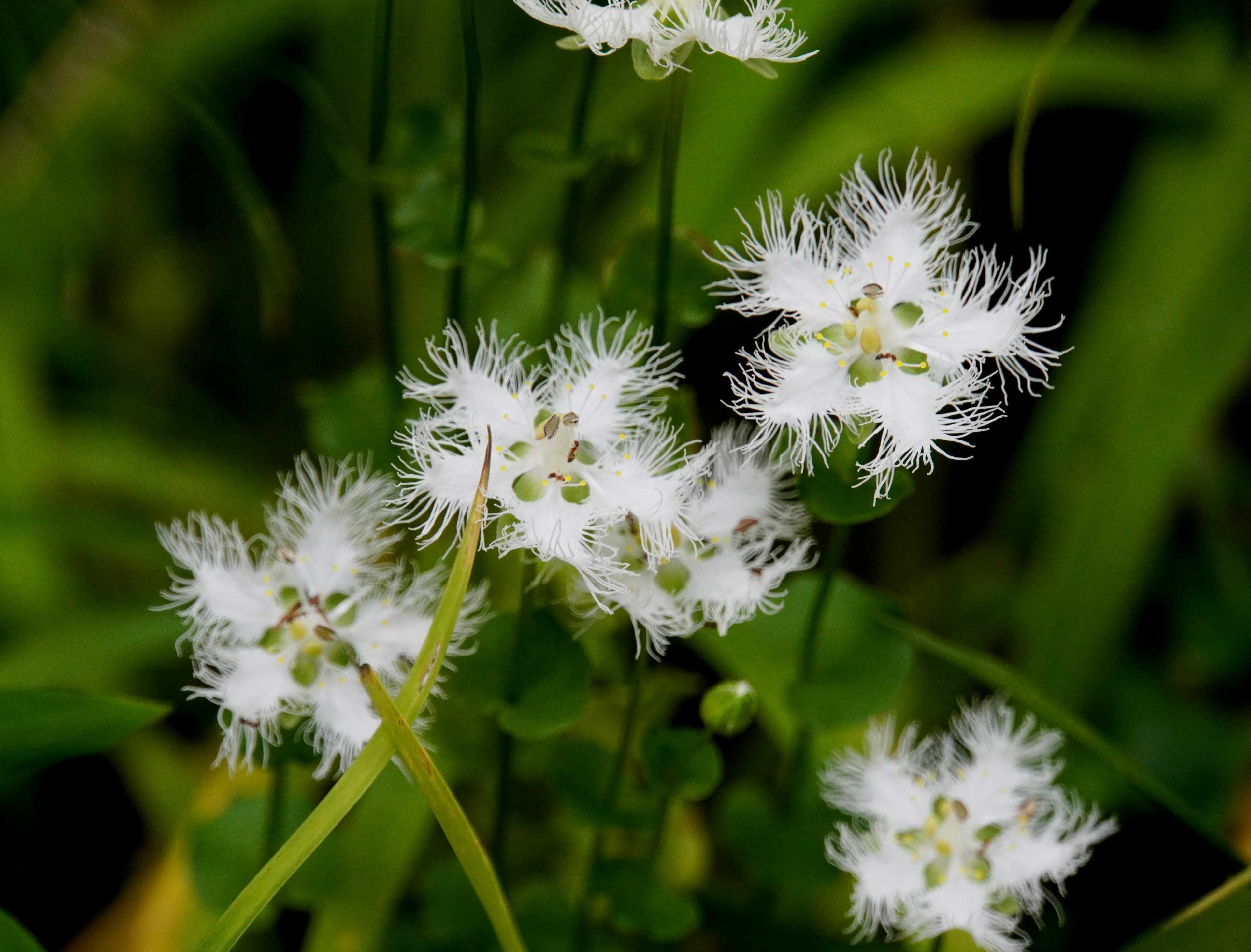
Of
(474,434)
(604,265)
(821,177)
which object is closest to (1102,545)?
(821,177)

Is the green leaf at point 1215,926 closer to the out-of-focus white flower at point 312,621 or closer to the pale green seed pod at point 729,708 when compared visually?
the pale green seed pod at point 729,708

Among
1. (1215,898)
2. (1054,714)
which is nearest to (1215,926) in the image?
(1215,898)

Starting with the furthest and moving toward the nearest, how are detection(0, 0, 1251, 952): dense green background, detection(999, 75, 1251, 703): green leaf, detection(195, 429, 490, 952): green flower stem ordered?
detection(999, 75, 1251, 703): green leaf < detection(0, 0, 1251, 952): dense green background < detection(195, 429, 490, 952): green flower stem

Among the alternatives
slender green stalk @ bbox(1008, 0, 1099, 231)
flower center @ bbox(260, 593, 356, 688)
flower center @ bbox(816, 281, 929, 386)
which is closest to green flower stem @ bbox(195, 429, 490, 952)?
flower center @ bbox(260, 593, 356, 688)

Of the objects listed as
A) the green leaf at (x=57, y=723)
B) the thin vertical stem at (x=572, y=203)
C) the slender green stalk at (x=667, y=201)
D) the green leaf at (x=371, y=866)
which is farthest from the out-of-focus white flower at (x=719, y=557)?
the green leaf at (x=371, y=866)

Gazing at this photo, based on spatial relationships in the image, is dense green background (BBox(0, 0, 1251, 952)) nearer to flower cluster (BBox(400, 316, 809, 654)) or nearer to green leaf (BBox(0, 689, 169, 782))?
flower cluster (BBox(400, 316, 809, 654))

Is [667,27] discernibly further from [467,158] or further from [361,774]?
[361,774]
